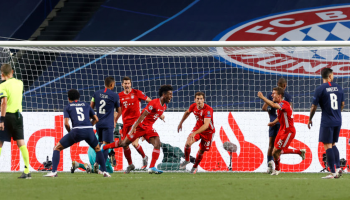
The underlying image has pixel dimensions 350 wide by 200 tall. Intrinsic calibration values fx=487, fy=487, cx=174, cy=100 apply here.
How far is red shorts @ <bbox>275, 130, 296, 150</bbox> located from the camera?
8523 mm

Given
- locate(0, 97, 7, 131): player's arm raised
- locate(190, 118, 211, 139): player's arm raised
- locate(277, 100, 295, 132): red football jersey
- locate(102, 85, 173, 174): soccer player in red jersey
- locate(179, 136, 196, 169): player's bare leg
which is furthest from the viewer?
locate(179, 136, 196, 169): player's bare leg

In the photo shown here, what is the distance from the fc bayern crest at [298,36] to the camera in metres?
13.2

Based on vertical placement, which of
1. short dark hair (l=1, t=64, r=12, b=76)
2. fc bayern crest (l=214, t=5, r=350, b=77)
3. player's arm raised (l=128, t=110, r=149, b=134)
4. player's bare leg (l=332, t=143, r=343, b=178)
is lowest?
player's bare leg (l=332, t=143, r=343, b=178)

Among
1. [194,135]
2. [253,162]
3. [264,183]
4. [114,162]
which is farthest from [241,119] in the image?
[264,183]

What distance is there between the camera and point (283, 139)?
8.52 metres

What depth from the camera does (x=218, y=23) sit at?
1456cm

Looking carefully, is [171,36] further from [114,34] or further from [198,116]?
[198,116]

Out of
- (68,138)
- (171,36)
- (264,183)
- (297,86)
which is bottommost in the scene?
(264,183)

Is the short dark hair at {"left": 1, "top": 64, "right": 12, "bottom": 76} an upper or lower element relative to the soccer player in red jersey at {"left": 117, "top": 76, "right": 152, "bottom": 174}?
upper

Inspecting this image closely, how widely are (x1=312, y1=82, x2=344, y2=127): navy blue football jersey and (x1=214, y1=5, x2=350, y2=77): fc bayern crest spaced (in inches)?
204

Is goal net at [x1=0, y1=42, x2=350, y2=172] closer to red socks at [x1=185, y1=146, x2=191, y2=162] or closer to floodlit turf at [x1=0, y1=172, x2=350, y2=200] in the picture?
red socks at [x1=185, y1=146, x2=191, y2=162]

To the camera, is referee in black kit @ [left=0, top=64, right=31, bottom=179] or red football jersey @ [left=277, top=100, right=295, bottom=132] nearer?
referee in black kit @ [left=0, top=64, right=31, bottom=179]

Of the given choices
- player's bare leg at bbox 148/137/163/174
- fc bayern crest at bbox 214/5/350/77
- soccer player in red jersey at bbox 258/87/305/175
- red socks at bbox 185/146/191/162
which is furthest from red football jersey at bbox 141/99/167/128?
fc bayern crest at bbox 214/5/350/77

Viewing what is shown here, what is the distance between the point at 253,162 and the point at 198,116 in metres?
1.67
